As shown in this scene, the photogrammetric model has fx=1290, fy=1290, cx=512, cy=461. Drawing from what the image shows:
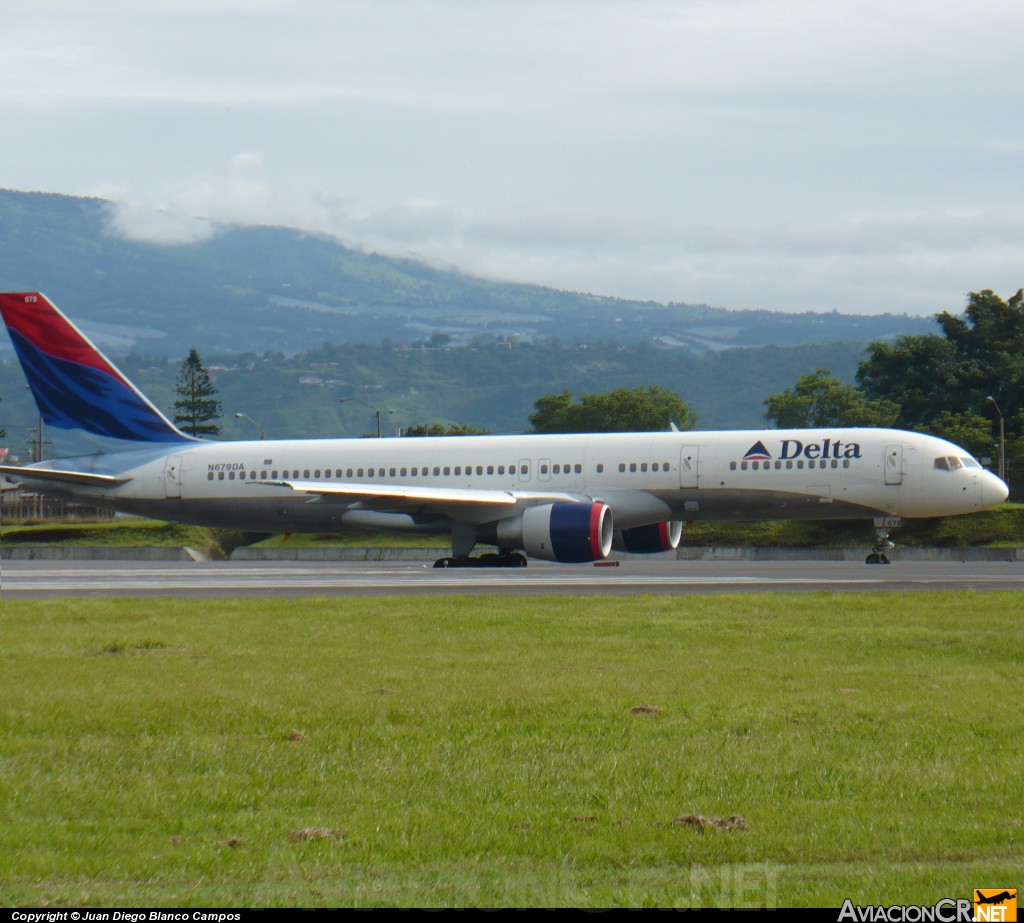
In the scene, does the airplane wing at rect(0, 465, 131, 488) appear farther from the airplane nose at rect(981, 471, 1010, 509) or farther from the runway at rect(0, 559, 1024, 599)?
the airplane nose at rect(981, 471, 1010, 509)

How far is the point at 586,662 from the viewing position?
47.9ft

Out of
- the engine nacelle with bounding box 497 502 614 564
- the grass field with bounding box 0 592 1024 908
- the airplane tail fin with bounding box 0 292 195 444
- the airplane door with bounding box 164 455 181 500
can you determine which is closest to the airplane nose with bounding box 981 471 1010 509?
the engine nacelle with bounding box 497 502 614 564

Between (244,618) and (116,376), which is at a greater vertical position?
(116,376)

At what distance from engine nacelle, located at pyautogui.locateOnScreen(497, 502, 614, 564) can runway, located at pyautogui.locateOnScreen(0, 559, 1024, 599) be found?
1.92 ft

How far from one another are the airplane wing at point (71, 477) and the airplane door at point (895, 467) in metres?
24.5

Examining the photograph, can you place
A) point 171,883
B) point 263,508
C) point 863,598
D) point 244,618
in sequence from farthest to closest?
point 263,508, point 863,598, point 244,618, point 171,883

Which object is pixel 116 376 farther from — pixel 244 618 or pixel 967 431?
pixel 967 431

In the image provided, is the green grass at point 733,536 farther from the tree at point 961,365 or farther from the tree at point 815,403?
the tree at point 815,403

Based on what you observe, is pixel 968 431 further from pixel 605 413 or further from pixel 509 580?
pixel 605 413

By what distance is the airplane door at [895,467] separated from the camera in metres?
36.6

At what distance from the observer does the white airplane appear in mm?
36781

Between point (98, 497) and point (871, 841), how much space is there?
39.7m

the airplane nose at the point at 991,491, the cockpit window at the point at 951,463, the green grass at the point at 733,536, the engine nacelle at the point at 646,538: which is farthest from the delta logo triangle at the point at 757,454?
the green grass at the point at 733,536

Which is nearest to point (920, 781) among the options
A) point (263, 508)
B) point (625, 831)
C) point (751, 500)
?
point (625, 831)
